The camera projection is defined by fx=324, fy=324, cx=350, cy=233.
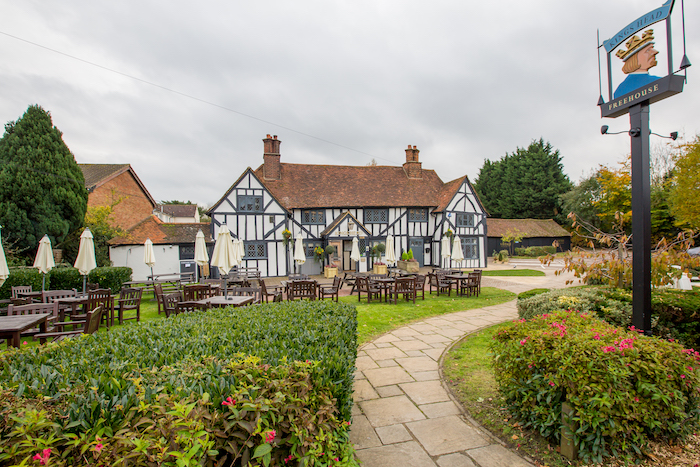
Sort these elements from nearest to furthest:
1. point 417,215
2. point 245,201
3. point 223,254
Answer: point 223,254 → point 245,201 → point 417,215

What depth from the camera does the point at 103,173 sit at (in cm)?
2455

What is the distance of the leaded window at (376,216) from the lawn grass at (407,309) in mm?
11869

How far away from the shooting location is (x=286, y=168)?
2561 centimetres

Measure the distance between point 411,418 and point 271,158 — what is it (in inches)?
891

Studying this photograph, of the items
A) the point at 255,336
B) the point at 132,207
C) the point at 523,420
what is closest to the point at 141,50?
the point at 255,336

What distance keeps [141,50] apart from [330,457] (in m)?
11.3

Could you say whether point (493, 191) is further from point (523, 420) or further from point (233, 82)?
point (523, 420)

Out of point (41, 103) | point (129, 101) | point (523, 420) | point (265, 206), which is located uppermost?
point (41, 103)

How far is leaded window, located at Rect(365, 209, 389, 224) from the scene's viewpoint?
24547mm

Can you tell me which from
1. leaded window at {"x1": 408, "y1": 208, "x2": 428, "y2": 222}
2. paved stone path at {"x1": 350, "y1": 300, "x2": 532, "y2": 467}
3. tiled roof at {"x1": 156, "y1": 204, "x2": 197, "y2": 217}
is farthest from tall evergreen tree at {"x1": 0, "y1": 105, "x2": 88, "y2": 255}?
→ tiled roof at {"x1": 156, "y1": 204, "x2": 197, "y2": 217}

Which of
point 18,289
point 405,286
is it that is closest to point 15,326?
point 18,289

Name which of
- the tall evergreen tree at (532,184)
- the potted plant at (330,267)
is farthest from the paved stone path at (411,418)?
the tall evergreen tree at (532,184)

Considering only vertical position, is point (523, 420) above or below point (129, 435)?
below

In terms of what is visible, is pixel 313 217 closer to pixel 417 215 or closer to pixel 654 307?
pixel 417 215
